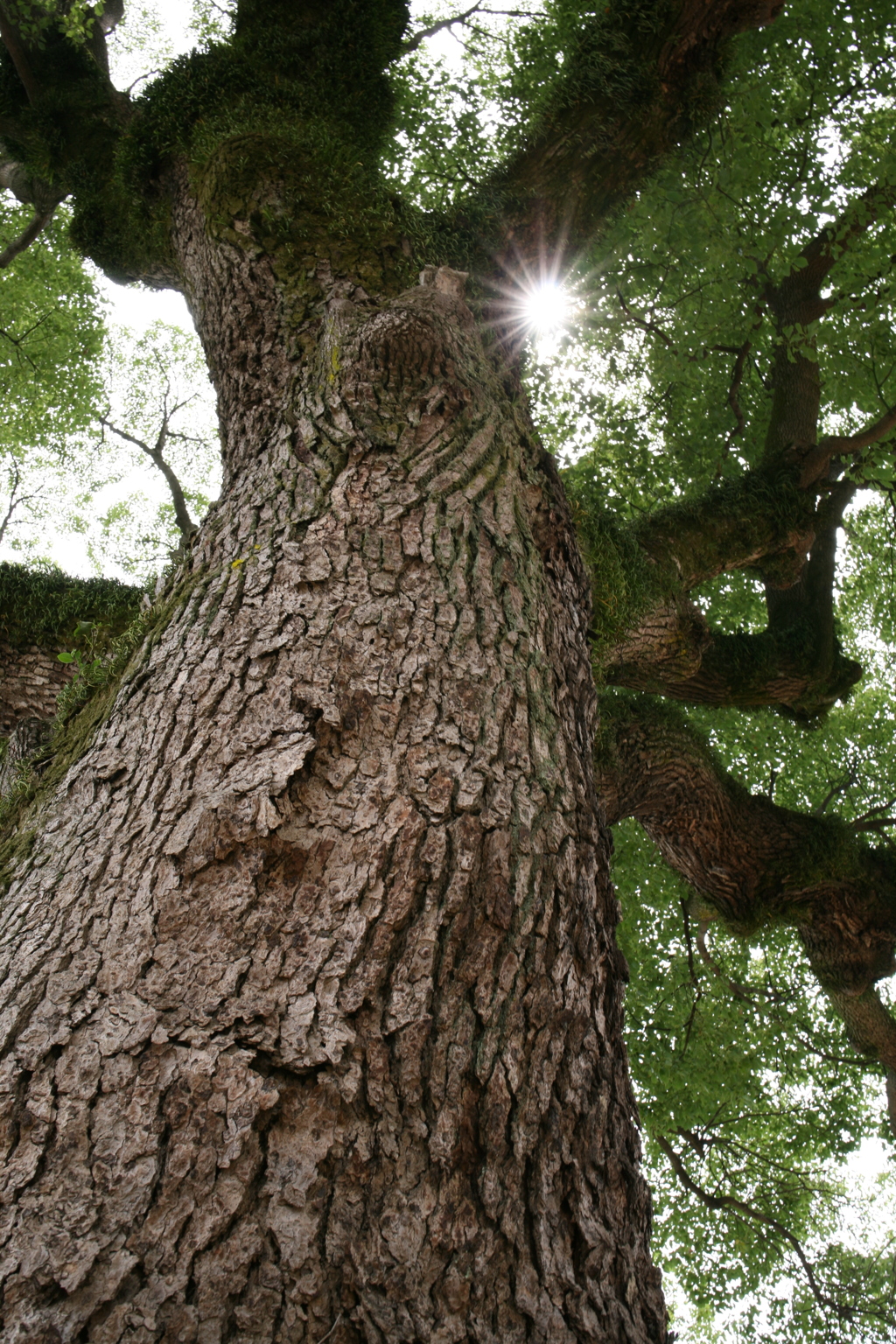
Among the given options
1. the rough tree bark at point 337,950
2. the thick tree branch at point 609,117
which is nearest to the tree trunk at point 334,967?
the rough tree bark at point 337,950

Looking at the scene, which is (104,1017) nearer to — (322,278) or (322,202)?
(322,278)

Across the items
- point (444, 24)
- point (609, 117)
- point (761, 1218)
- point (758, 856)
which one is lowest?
point (761, 1218)

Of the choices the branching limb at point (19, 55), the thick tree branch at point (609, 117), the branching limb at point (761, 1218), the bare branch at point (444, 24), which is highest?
the bare branch at point (444, 24)

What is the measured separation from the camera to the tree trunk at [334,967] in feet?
3.97

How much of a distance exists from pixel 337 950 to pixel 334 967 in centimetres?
4

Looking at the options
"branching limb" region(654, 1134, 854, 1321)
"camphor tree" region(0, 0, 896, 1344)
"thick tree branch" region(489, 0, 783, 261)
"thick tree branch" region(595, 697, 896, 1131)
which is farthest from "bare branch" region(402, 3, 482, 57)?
"branching limb" region(654, 1134, 854, 1321)

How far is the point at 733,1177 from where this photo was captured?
8125 millimetres

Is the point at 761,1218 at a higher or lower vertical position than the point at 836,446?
lower

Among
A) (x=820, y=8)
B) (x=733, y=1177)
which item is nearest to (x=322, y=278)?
(x=820, y=8)

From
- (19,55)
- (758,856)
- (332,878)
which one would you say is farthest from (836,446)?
(19,55)

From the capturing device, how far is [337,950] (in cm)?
154

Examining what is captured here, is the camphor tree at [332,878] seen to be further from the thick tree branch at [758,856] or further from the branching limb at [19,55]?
the branching limb at [19,55]

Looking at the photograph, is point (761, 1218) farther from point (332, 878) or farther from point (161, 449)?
point (161, 449)

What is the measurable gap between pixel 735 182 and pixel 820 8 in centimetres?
258
